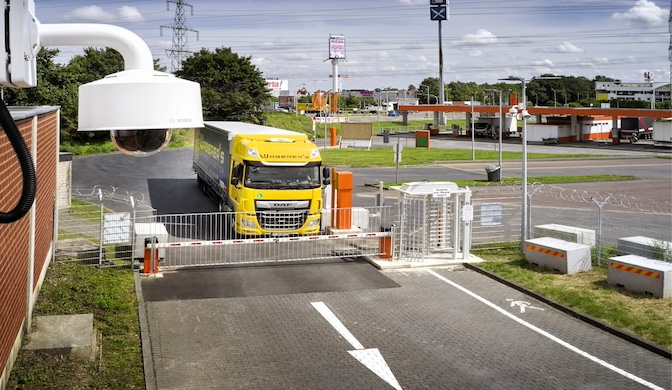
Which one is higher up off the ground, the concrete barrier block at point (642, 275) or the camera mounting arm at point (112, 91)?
the camera mounting arm at point (112, 91)

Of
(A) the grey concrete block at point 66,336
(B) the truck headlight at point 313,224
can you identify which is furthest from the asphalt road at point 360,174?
(A) the grey concrete block at point 66,336

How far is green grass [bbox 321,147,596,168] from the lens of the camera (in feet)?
166

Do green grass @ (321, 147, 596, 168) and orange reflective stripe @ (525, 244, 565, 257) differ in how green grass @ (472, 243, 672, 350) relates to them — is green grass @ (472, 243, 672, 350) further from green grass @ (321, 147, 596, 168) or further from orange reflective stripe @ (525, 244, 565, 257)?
green grass @ (321, 147, 596, 168)

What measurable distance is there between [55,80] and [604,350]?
42.5 metres

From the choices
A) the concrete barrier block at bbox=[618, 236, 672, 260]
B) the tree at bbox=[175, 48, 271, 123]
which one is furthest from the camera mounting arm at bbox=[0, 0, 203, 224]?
the tree at bbox=[175, 48, 271, 123]

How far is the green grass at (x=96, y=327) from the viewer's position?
1038cm

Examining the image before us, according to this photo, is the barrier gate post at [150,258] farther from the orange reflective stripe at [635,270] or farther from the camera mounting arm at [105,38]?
the camera mounting arm at [105,38]

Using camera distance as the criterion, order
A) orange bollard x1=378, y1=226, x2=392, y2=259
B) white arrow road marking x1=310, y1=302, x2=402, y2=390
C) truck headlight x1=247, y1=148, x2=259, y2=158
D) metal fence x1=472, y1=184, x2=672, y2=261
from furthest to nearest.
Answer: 1. truck headlight x1=247, y1=148, x2=259, y2=158
2. metal fence x1=472, y1=184, x2=672, y2=261
3. orange bollard x1=378, y1=226, x2=392, y2=259
4. white arrow road marking x1=310, y1=302, x2=402, y2=390

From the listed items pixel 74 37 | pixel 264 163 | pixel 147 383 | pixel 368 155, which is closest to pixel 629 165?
pixel 368 155

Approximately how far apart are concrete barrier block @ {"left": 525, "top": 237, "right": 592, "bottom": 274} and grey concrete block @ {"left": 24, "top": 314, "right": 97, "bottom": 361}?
36.7 ft

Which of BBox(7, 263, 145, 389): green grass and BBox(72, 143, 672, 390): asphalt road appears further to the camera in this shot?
BBox(72, 143, 672, 390): asphalt road

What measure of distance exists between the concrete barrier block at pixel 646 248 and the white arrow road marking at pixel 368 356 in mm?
8351

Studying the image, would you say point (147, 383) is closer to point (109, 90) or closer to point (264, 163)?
point (109, 90)

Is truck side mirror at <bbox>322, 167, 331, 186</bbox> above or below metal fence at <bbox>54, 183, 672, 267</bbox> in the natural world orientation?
above
